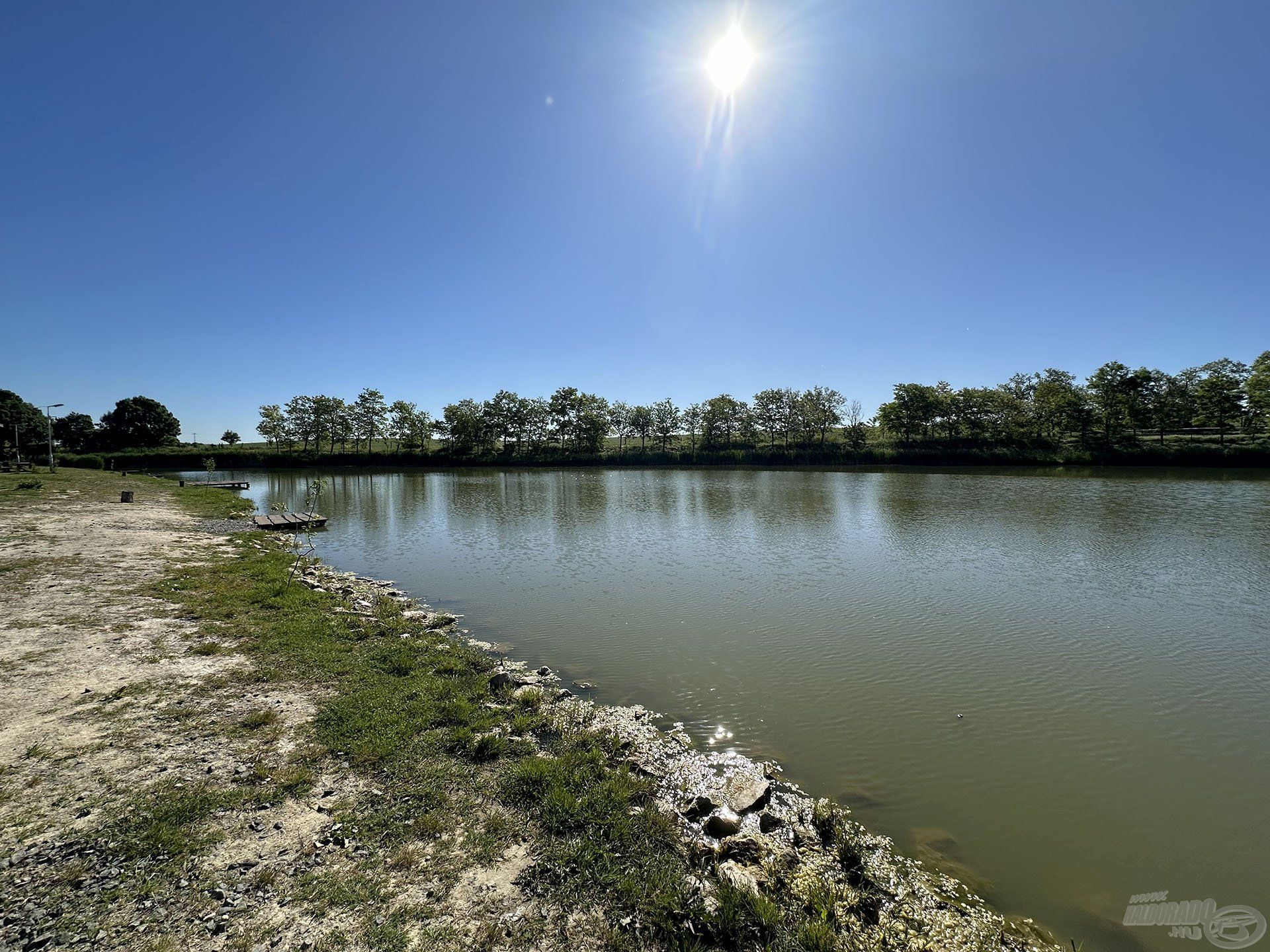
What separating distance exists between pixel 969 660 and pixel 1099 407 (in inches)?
3958

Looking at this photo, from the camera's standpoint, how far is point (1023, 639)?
1098cm

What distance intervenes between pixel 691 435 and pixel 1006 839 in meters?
109

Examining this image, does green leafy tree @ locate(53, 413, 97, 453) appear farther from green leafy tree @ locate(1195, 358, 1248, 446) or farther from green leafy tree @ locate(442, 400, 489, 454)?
green leafy tree @ locate(1195, 358, 1248, 446)

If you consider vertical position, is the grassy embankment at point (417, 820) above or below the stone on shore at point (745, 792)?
above

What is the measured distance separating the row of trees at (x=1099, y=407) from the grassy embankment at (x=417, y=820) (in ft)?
332

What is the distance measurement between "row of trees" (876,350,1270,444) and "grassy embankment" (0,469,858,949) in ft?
332

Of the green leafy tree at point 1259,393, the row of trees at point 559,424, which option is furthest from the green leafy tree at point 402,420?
the green leafy tree at point 1259,393

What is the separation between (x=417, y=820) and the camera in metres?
4.82

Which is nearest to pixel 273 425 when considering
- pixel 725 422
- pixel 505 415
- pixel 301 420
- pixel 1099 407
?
pixel 301 420

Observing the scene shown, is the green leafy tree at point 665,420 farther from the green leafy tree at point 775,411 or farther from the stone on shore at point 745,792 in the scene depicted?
the stone on shore at point 745,792

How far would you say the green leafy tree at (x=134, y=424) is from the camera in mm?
103125

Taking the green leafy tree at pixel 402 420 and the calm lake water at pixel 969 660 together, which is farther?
the green leafy tree at pixel 402 420

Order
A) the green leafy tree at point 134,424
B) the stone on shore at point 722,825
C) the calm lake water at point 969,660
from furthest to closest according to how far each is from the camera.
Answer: the green leafy tree at point 134,424 < the calm lake water at point 969,660 < the stone on shore at point 722,825

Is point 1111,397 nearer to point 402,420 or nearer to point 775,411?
point 775,411
